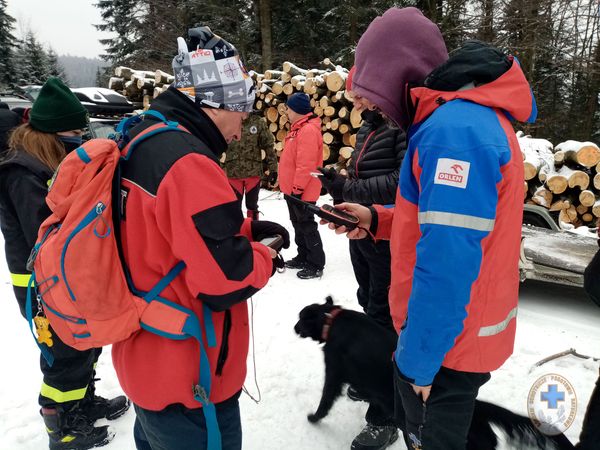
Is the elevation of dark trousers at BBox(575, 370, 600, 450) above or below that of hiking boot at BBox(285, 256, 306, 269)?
above

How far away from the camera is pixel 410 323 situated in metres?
1.25

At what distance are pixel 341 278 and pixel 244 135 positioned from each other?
246cm

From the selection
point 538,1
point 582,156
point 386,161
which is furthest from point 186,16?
point 386,161

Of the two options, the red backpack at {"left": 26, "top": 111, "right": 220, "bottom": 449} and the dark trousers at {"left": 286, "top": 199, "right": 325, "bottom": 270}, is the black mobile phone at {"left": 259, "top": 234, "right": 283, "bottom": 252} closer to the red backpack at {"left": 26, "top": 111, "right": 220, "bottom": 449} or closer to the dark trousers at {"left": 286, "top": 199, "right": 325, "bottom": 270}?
the red backpack at {"left": 26, "top": 111, "right": 220, "bottom": 449}

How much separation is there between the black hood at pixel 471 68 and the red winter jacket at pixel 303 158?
10.5 ft

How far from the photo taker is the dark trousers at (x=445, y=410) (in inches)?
51.1

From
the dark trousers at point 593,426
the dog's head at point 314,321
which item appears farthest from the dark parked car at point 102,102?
the dark trousers at point 593,426

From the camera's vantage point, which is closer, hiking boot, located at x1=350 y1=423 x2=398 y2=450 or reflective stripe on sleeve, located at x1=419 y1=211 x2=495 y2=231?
reflective stripe on sleeve, located at x1=419 y1=211 x2=495 y2=231

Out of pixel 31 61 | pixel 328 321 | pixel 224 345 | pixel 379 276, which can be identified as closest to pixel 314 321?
pixel 328 321

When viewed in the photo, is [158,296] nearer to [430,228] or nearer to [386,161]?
[430,228]

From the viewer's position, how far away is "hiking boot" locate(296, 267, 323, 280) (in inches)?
182

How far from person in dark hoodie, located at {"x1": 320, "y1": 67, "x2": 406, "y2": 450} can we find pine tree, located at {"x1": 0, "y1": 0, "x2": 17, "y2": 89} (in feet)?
102

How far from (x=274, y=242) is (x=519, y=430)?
4.59 feet

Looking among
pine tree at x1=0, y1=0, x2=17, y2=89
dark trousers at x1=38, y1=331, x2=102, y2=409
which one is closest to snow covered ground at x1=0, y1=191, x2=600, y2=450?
dark trousers at x1=38, y1=331, x2=102, y2=409
